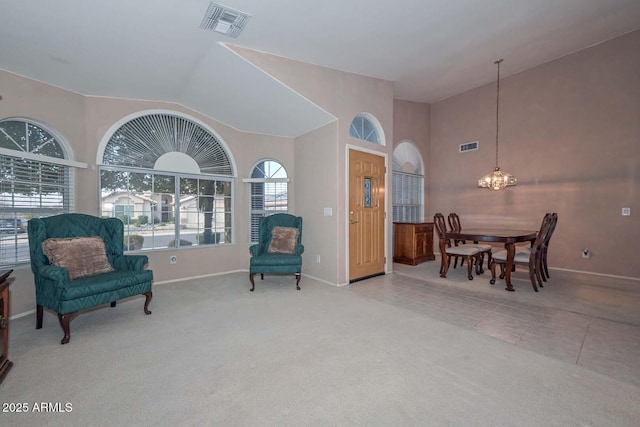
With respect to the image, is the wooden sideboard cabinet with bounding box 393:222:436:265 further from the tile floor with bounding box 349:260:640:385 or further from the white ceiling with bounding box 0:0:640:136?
the white ceiling with bounding box 0:0:640:136

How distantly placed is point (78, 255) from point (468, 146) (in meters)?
7.00

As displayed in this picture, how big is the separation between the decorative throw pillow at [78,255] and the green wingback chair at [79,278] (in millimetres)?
62

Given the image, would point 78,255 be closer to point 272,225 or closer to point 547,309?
point 272,225

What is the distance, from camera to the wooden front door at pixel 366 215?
423cm

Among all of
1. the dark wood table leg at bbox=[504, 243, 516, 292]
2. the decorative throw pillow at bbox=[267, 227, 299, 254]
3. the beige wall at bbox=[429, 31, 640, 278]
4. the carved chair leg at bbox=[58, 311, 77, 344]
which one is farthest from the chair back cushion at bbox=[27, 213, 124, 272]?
the beige wall at bbox=[429, 31, 640, 278]

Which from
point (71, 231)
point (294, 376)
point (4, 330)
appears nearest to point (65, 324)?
point (4, 330)

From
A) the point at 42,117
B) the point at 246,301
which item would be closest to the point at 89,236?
the point at 42,117

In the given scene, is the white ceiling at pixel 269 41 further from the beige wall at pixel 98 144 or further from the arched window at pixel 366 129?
the arched window at pixel 366 129

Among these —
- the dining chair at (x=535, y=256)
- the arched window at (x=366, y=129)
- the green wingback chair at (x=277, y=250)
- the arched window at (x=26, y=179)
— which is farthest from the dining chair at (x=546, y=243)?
the arched window at (x=26, y=179)

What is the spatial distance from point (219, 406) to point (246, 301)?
1.86 metres

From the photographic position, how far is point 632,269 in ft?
14.1

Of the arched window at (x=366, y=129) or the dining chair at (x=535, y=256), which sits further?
the arched window at (x=366, y=129)

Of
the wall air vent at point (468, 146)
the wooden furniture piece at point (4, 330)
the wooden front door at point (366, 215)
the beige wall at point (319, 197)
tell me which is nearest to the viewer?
the wooden furniture piece at point (4, 330)

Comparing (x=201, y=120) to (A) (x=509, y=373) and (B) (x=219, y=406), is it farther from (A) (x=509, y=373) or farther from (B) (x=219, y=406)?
(A) (x=509, y=373)
